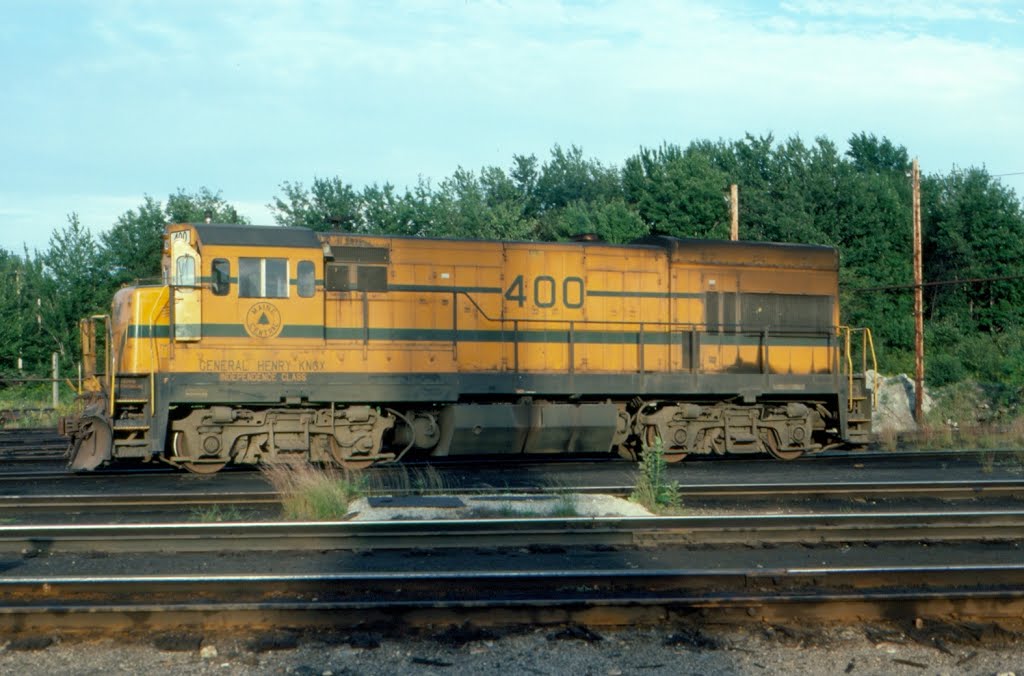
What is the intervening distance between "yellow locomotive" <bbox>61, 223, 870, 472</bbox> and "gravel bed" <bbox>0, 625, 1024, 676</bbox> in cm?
731

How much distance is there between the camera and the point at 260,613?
245 inches

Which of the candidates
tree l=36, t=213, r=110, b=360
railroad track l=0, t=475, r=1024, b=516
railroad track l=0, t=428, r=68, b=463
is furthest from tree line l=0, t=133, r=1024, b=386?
railroad track l=0, t=475, r=1024, b=516

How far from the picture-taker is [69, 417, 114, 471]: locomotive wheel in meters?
13.3

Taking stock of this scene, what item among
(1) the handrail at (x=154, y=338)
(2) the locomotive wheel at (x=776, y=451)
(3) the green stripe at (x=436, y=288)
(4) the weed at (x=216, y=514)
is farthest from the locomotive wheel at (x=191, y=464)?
(2) the locomotive wheel at (x=776, y=451)

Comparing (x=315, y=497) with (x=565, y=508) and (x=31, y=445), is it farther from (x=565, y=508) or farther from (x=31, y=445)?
(x=31, y=445)

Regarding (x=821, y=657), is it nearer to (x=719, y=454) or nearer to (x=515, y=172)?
(x=719, y=454)

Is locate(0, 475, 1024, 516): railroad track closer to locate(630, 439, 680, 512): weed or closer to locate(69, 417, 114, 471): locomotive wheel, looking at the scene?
locate(630, 439, 680, 512): weed

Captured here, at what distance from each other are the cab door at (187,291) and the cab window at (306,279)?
1.36 metres

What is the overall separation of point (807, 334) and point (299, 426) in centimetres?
831

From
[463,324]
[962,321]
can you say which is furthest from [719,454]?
[962,321]

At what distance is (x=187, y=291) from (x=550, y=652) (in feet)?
A: 31.1

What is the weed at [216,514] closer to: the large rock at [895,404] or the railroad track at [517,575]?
the railroad track at [517,575]

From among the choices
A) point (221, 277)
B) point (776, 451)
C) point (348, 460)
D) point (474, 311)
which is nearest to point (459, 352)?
point (474, 311)

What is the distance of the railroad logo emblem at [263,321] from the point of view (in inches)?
547
